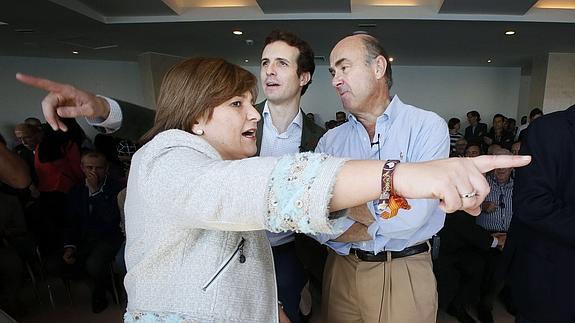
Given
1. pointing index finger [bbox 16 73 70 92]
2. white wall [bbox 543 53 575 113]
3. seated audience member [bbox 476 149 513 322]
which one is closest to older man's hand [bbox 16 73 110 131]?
pointing index finger [bbox 16 73 70 92]

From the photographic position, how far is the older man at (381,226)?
133 cm

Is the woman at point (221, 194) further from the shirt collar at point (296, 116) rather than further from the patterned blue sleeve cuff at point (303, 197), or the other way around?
the shirt collar at point (296, 116)

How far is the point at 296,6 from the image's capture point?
4.88m

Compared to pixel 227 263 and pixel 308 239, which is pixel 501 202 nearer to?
pixel 308 239

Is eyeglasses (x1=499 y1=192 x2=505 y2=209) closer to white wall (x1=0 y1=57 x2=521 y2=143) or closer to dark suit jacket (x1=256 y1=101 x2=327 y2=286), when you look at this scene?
dark suit jacket (x1=256 y1=101 x2=327 y2=286)

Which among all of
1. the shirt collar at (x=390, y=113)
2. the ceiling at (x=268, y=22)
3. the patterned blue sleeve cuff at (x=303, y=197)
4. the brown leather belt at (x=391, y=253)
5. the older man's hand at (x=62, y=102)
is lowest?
the brown leather belt at (x=391, y=253)

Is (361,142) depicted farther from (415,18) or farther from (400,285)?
(415,18)

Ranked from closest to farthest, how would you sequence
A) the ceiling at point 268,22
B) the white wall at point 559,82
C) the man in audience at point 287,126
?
the man in audience at point 287,126 → the ceiling at point 268,22 → the white wall at point 559,82

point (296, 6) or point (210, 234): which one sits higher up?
point (296, 6)

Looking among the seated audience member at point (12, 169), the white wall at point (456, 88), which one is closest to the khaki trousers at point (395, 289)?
the seated audience member at point (12, 169)

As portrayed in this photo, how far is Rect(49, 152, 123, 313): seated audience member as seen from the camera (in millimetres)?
3041

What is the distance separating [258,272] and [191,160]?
337 millimetres

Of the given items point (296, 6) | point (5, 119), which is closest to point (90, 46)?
point (5, 119)

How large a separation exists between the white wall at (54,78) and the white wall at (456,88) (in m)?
3.71
